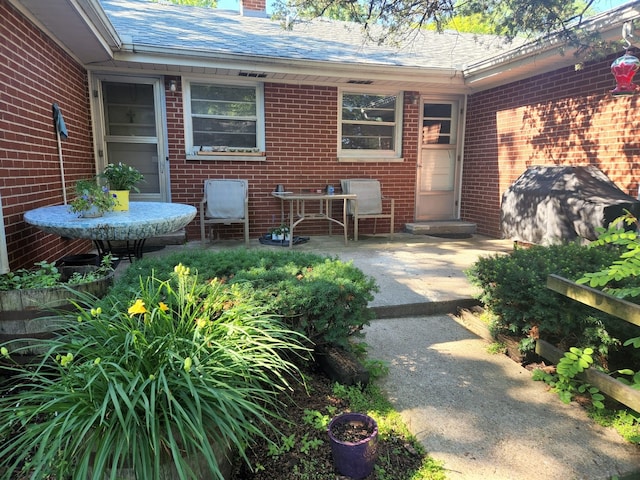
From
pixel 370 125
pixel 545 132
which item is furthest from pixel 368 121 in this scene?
pixel 545 132

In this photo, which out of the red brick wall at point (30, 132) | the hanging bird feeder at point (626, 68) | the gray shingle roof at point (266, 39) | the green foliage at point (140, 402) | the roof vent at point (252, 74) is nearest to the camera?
the green foliage at point (140, 402)

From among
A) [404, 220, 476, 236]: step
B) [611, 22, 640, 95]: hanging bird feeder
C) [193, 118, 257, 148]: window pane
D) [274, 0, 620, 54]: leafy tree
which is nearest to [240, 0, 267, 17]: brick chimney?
[193, 118, 257, 148]: window pane

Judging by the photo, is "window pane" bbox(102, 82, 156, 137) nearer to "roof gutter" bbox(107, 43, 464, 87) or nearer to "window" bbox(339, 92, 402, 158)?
"roof gutter" bbox(107, 43, 464, 87)

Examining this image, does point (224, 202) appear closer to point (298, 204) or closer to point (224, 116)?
point (298, 204)

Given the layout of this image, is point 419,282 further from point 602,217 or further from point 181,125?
point 181,125

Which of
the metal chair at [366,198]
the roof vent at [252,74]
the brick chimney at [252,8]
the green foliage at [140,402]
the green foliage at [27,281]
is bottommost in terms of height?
the green foliage at [140,402]

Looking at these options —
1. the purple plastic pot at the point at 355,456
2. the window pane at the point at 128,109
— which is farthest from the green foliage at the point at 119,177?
the window pane at the point at 128,109

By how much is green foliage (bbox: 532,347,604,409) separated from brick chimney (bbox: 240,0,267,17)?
326 inches

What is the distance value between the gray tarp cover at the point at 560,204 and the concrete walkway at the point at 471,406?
1.60 meters

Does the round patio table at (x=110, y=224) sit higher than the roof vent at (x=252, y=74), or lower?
lower

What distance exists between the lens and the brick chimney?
26.6ft

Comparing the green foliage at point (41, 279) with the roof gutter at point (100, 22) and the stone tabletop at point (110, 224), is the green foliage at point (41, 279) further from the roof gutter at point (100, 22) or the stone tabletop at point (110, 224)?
the roof gutter at point (100, 22)

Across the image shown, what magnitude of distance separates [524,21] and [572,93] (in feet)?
4.84

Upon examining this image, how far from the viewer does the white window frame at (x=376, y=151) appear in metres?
6.79
